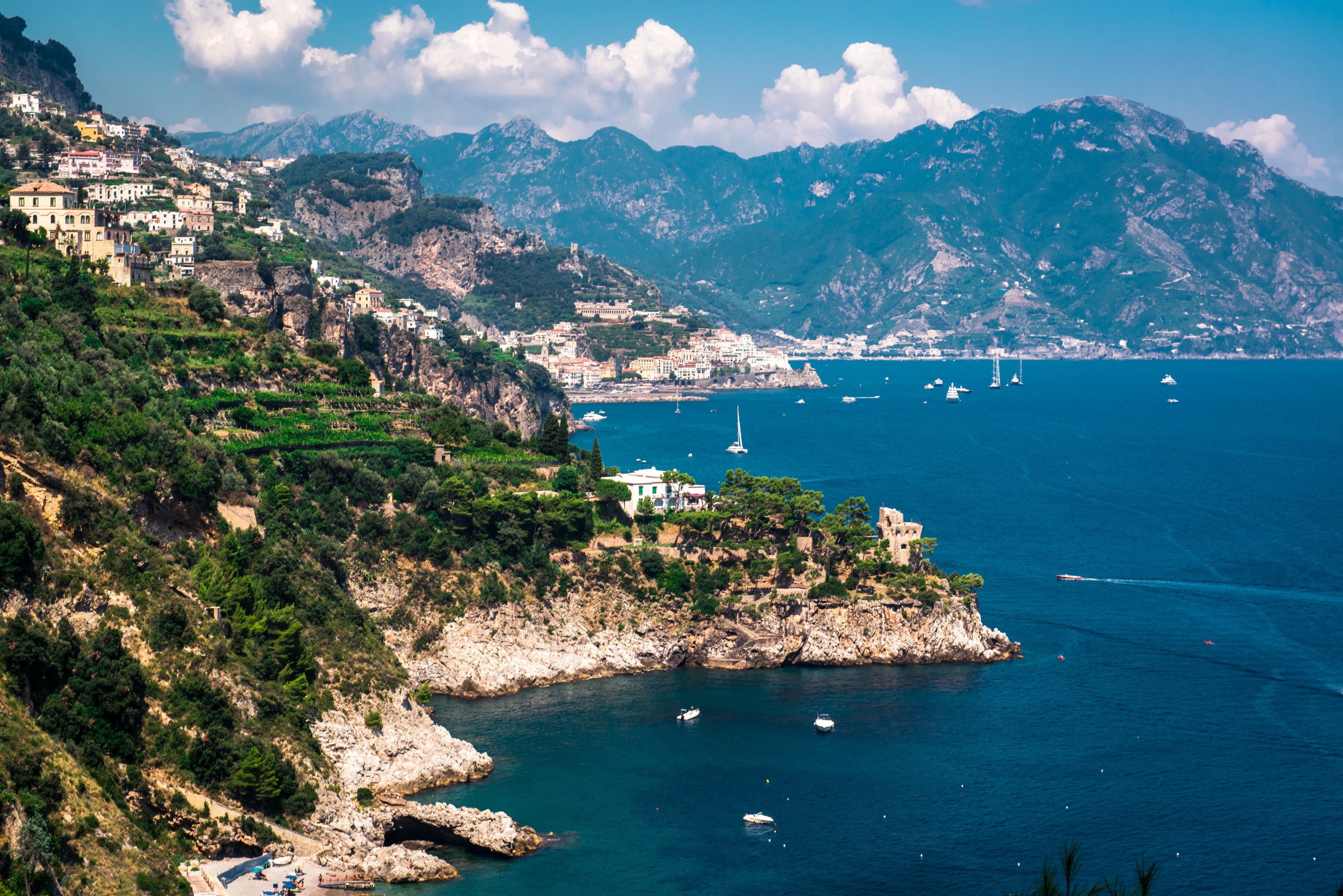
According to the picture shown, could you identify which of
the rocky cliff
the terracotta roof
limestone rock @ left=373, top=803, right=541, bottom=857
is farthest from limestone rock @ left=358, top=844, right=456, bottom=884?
the terracotta roof

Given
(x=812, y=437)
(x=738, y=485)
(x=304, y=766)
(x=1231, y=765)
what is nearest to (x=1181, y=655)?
(x=1231, y=765)

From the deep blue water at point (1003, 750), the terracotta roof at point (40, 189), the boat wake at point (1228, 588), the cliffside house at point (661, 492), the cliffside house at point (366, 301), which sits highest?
the terracotta roof at point (40, 189)

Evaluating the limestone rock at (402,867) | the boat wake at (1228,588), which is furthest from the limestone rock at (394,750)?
the boat wake at (1228,588)

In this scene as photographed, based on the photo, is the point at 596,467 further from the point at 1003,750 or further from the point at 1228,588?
the point at 1228,588

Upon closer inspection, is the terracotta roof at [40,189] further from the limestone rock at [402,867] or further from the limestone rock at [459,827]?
the limestone rock at [402,867]

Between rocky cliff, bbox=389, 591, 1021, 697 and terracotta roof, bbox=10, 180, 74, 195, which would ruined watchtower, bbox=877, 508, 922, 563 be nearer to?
rocky cliff, bbox=389, 591, 1021, 697
